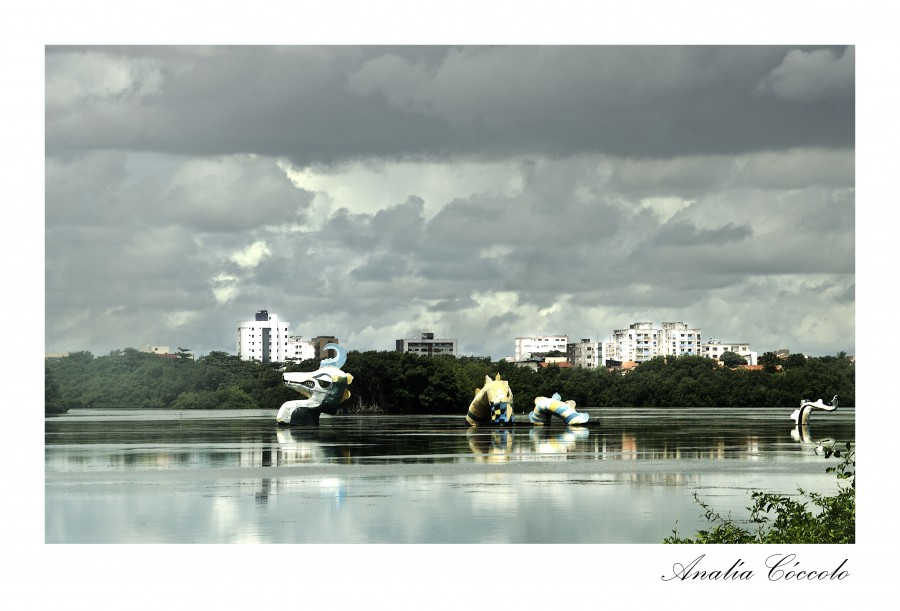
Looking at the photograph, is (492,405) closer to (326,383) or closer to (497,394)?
(497,394)

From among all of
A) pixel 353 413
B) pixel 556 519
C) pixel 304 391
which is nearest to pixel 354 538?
pixel 556 519

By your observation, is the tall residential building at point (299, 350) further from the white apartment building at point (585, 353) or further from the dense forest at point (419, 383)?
the white apartment building at point (585, 353)

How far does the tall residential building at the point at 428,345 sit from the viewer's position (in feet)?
209

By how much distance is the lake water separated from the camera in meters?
11.2

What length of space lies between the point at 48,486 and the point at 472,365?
144ft

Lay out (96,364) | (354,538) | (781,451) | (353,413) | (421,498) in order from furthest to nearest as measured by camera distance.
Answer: (96,364) → (353,413) → (781,451) → (421,498) → (354,538)

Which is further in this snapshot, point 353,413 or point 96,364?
point 96,364

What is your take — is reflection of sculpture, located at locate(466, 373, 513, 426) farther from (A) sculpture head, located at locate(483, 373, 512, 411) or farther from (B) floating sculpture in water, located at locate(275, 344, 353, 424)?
(B) floating sculpture in water, located at locate(275, 344, 353, 424)

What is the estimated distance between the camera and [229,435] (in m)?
28.0

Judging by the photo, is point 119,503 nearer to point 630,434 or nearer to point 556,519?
point 556,519

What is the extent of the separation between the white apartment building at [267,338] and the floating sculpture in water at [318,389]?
20.3m

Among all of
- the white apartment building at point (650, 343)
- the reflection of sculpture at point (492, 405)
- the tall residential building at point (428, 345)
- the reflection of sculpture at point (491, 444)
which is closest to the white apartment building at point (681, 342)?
the white apartment building at point (650, 343)
